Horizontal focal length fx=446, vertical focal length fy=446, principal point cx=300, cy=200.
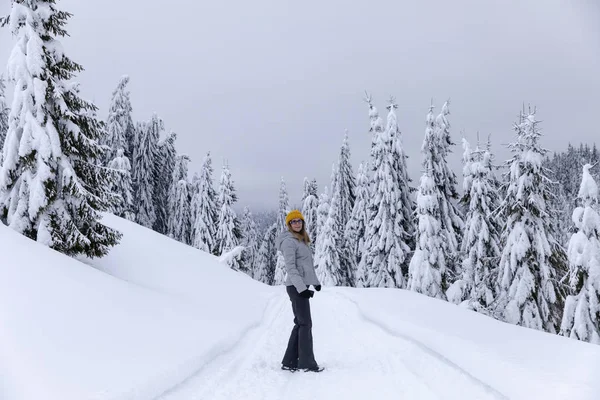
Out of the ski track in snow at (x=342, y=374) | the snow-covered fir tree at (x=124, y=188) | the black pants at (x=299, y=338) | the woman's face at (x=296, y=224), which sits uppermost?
the snow-covered fir tree at (x=124, y=188)

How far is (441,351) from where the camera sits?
7016mm

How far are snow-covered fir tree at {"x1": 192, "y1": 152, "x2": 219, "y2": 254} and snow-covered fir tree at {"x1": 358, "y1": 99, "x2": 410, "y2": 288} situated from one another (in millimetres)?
18652

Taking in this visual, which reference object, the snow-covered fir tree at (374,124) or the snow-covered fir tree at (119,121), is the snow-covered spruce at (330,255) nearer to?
the snow-covered fir tree at (374,124)

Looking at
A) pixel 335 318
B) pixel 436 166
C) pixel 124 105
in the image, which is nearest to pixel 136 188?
pixel 124 105

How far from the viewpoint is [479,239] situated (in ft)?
85.7

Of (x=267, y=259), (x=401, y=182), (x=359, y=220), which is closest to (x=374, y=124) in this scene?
(x=401, y=182)

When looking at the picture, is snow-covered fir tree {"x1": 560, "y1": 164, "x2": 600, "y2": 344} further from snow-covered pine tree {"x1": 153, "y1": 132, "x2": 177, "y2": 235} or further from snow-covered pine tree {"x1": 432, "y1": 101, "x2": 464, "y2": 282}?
snow-covered pine tree {"x1": 153, "y1": 132, "x2": 177, "y2": 235}

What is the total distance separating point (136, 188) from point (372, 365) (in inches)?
1610

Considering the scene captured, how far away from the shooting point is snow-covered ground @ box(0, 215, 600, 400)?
4758 mm

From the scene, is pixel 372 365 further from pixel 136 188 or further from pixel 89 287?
pixel 136 188

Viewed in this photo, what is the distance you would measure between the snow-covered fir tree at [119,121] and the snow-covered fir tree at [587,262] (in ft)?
115

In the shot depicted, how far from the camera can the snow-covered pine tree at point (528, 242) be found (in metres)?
21.6

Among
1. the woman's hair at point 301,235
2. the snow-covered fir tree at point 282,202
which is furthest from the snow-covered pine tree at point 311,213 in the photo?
the woman's hair at point 301,235

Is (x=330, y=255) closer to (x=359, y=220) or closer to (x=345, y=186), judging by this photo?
(x=359, y=220)
